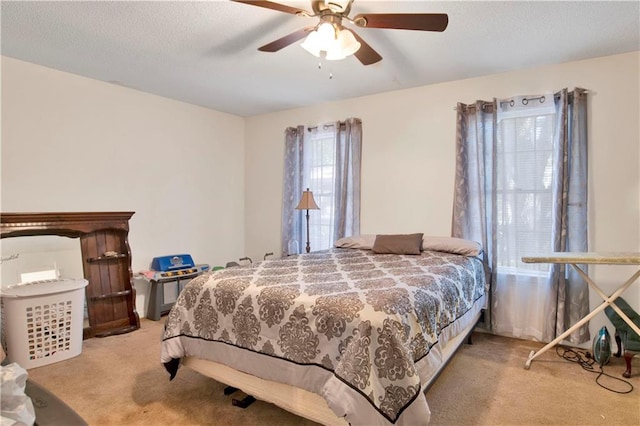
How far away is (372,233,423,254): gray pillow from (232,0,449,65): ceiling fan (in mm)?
1846

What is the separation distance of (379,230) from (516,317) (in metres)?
1.54

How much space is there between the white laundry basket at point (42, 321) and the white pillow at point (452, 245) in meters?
3.05

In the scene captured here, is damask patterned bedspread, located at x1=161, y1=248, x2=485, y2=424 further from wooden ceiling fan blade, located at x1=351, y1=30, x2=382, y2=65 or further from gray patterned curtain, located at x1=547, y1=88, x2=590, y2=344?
wooden ceiling fan blade, located at x1=351, y1=30, x2=382, y2=65

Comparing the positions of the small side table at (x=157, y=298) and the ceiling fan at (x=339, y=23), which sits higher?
the ceiling fan at (x=339, y=23)

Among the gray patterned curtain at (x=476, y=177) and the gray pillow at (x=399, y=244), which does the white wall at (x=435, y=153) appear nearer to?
the gray patterned curtain at (x=476, y=177)

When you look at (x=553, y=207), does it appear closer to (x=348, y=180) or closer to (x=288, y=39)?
(x=348, y=180)

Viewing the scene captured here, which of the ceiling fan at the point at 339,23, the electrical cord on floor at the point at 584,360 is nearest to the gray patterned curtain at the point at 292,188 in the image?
the ceiling fan at the point at 339,23

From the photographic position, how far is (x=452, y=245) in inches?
127

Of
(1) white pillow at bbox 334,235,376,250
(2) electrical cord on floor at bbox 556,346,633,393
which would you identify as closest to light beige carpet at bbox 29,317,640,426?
(2) electrical cord on floor at bbox 556,346,633,393

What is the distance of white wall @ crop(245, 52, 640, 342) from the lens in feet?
9.44

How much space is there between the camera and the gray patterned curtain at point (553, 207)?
9.80 ft

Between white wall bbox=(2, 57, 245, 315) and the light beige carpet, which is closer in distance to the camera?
the light beige carpet

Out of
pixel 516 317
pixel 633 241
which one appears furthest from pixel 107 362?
pixel 633 241

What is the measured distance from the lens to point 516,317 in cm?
329
